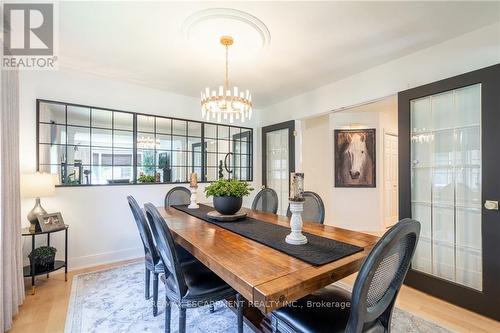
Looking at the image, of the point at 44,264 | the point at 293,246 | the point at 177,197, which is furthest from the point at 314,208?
the point at 44,264

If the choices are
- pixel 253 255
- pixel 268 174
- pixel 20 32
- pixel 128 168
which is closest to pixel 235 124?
pixel 268 174

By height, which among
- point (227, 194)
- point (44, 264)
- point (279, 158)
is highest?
point (279, 158)

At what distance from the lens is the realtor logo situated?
75.3 inches

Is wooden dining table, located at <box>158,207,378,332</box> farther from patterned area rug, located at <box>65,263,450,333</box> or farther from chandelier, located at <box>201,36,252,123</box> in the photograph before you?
chandelier, located at <box>201,36,252,123</box>

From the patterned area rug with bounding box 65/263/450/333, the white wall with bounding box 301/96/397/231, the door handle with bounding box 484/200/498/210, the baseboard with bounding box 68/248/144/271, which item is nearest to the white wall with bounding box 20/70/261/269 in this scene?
the baseboard with bounding box 68/248/144/271

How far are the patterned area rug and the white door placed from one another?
3240mm

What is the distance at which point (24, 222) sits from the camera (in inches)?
107

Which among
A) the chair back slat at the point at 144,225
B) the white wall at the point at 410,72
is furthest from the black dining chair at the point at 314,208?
→ the white wall at the point at 410,72

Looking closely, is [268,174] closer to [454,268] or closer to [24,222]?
[454,268]

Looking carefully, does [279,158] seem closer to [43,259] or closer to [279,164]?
[279,164]

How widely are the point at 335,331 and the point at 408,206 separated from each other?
2.05m

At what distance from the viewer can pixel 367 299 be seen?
3.28 ft

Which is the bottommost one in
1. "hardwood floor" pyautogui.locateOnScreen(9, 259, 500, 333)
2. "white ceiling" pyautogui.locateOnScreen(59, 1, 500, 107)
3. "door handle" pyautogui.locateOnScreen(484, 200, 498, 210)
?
"hardwood floor" pyautogui.locateOnScreen(9, 259, 500, 333)

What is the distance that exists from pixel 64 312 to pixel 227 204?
172 cm
